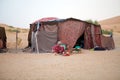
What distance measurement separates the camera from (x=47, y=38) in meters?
14.9

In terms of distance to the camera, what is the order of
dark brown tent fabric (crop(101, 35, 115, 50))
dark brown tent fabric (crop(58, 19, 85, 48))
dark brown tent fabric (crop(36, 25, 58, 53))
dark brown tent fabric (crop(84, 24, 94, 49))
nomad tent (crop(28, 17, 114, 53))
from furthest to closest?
dark brown tent fabric (crop(101, 35, 115, 50)) → dark brown tent fabric (crop(84, 24, 94, 49)) → dark brown tent fabric (crop(58, 19, 85, 48)) → nomad tent (crop(28, 17, 114, 53)) → dark brown tent fabric (crop(36, 25, 58, 53))

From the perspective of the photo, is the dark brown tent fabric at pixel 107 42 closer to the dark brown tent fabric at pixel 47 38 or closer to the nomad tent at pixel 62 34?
the nomad tent at pixel 62 34

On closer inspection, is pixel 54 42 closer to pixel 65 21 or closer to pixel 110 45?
pixel 65 21

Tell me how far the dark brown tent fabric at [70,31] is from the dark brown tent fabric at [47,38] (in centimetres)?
49

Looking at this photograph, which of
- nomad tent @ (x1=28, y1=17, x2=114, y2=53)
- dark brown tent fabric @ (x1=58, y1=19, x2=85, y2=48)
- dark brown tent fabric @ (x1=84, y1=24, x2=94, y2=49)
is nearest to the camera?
nomad tent @ (x1=28, y1=17, x2=114, y2=53)

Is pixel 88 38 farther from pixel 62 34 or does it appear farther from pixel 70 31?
pixel 62 34

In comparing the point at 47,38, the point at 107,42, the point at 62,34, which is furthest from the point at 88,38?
the point at 47,38

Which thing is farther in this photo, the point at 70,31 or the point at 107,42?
the point at 107,42

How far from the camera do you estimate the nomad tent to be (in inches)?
578

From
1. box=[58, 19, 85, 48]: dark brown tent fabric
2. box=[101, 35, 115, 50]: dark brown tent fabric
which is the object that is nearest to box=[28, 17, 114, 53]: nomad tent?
box=[58, 19, 85, 48]: dark brown tent fabric

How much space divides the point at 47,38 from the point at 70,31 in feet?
6.35

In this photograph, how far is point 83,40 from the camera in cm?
1777

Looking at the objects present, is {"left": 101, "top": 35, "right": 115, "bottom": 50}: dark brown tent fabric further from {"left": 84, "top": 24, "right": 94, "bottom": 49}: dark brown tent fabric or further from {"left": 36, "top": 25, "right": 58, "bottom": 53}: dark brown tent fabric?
{"left": 36, "top": 25, "right": 58, "bottom": 53}: dark brown tent fabric

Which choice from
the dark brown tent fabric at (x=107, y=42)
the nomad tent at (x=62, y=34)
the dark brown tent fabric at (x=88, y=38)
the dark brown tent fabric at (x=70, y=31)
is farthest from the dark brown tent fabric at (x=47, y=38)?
the dark brown tent fabric at (x=107, y=42)
